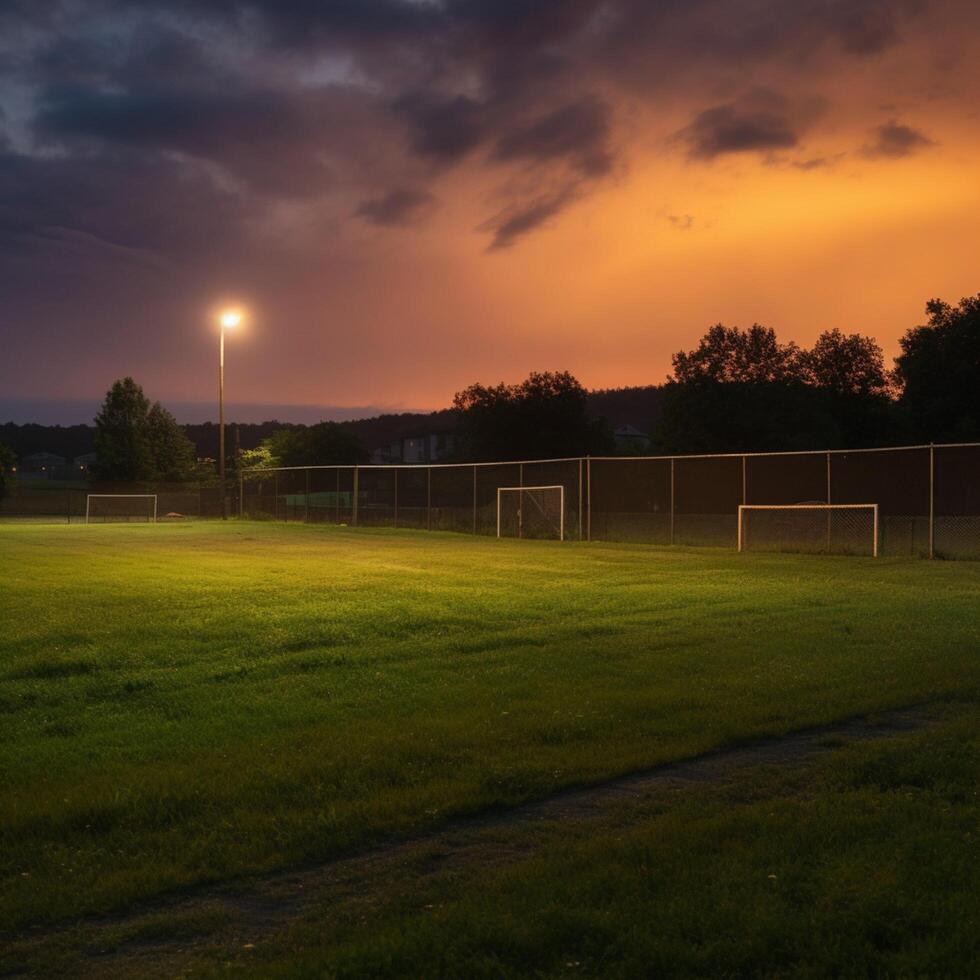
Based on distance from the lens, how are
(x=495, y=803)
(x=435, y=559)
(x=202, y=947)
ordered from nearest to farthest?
(x=202, y=947) → (x=495, y=803) → (x=435, y=559)

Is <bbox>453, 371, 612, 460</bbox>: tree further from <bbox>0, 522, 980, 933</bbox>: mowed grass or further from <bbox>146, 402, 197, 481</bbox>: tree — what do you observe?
<bbox>0, 522, 980, 933</bbox>: mowed grass

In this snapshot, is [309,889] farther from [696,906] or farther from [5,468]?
[5,468]

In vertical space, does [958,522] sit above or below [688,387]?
below

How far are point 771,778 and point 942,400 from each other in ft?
158

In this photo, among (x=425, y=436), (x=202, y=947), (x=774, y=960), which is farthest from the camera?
(x=425, y=436)

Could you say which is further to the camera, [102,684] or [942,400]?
[942,400]

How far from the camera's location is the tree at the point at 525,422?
70.8 metres

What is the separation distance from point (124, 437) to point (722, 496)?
58.5 meters

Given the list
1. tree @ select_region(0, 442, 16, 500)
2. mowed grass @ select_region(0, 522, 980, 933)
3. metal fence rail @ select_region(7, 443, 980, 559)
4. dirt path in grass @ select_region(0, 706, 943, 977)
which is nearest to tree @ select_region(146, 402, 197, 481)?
tree @ select_region(0, 442, 16, 500)

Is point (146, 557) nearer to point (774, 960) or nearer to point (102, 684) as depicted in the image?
point (102, 684)

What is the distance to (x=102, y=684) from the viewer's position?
8.69 metres

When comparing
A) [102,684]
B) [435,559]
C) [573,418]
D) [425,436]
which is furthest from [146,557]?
[425,436]

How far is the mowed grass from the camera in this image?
5.01m

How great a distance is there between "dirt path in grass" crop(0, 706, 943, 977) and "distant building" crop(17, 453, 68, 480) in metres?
139
